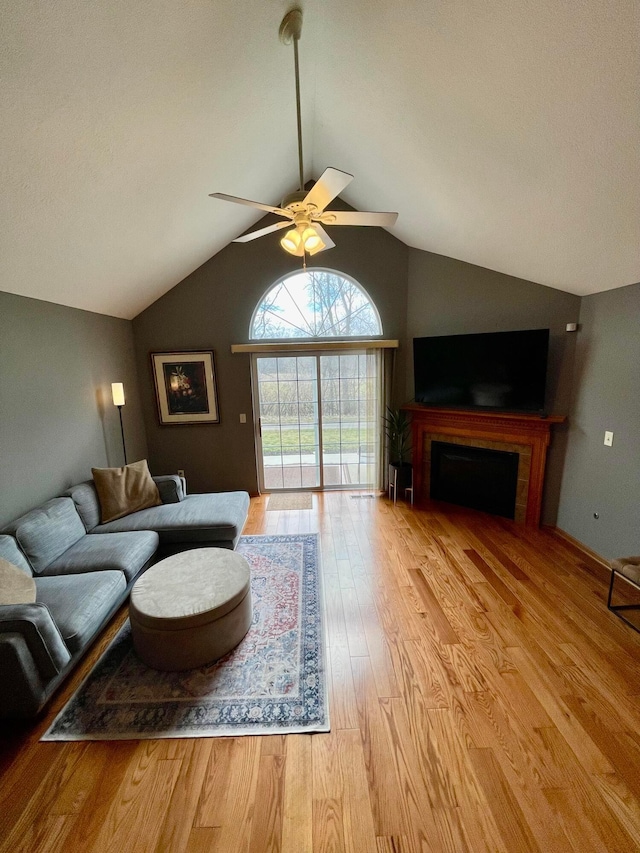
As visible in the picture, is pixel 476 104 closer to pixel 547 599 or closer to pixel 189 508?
pixel 547 599

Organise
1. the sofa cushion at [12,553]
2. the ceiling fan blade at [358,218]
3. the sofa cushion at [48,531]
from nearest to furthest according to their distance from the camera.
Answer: the ceiling fan blade at [358,218] < the sofa cushion at [12,553] < the sofa cushion at [48,531]

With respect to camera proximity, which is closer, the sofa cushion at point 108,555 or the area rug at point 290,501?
the sofa cushion at point 108,555

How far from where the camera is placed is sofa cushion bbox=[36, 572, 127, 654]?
5.73 feet

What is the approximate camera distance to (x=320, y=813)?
130 centimetres

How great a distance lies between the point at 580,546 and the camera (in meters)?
3.09

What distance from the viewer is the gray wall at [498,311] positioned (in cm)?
320

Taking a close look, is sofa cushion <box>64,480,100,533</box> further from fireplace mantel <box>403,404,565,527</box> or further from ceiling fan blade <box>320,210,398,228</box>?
fireplace mantel <box>403,404,565,527</box>

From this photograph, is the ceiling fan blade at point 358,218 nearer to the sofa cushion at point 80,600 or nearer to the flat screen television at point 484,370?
the flat screen television at point 484,370

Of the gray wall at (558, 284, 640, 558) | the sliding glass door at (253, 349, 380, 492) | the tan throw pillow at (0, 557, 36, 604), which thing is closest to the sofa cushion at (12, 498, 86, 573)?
the tan throw pillow at (0, 557, 36, 604)

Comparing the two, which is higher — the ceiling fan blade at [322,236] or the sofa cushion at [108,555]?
the ceiling fan blade at [322,236]

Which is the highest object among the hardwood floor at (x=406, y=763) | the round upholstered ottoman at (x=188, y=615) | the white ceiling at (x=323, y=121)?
the white ceiling at (x=323, y=121)

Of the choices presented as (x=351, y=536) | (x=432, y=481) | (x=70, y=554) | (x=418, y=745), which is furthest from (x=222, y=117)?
(x=432, y=481)

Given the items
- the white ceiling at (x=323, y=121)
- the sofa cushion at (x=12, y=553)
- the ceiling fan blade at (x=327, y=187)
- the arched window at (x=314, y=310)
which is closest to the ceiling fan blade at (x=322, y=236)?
the ceiling fan blade at (x=327, y=187)

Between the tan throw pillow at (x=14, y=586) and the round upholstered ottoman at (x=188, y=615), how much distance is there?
1.75ft
